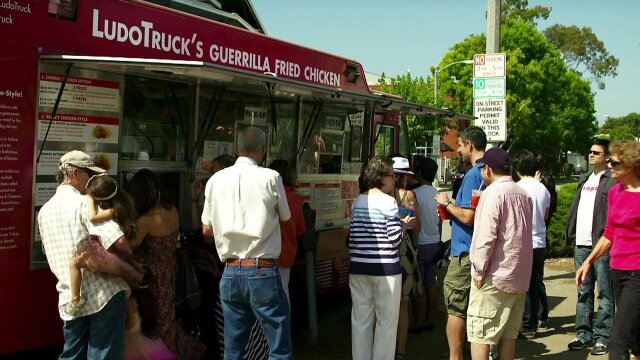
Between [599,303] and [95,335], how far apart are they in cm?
465

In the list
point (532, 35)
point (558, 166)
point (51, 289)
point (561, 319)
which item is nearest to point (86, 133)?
point (51, 289)

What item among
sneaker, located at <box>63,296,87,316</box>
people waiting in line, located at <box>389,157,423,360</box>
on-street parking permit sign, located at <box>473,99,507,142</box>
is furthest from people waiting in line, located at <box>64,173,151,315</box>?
on-street parking permit sign, located at <box>473,99,507,142</box>

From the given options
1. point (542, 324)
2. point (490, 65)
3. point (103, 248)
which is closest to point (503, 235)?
point (103, 248)

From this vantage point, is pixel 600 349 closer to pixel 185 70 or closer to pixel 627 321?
pixel 627 321

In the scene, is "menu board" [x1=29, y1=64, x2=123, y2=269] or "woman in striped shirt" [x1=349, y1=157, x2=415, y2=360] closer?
"menu board" [x1=29, y1=64, x2=123, y2=269]

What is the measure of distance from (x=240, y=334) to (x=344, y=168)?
403 cm

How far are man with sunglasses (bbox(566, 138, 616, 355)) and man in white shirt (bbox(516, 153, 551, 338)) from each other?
0.28 metres

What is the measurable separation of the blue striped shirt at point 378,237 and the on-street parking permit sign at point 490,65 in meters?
4.61

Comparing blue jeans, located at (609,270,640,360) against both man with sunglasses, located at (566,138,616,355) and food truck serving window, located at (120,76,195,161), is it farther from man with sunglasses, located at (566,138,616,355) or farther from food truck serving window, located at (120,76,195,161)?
food truck serving window, located at (120,76,195,161)

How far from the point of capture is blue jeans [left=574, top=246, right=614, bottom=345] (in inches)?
262

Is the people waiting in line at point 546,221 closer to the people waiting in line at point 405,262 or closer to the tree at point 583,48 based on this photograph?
the people waiting in line at point 405,262

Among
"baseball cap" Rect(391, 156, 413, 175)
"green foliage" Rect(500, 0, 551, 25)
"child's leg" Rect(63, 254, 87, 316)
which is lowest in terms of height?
"child's leg" Rect(63, 254, 87, 316)

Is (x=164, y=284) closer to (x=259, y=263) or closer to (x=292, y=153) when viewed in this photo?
(x=259, y=263)

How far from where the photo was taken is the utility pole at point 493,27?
10.1 metres
